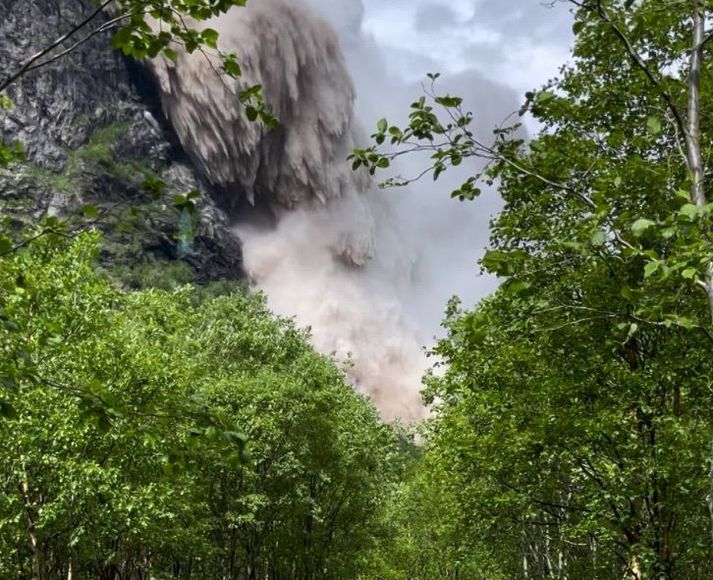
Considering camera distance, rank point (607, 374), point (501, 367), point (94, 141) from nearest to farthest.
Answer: point (607, 374) → point (501, 367) → point (94, 141)

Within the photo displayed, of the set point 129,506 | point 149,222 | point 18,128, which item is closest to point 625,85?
point 129,506

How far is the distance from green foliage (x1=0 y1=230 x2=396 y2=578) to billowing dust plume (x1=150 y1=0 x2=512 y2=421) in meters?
79.3

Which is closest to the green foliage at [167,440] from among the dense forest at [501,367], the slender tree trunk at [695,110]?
the dense forest at [501,367]

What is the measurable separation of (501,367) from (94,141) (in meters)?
112

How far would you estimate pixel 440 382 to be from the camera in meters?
24.5

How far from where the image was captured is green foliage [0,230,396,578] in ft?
53.3

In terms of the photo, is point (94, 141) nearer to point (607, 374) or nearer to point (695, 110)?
point (607, 374)

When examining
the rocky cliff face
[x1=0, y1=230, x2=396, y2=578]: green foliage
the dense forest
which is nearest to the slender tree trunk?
the dense forest

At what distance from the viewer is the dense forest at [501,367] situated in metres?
4.18

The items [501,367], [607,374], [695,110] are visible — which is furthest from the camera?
[501,367]

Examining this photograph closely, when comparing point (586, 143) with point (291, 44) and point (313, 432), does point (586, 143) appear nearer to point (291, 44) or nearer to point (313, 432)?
point (313, 432)

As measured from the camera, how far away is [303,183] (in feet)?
393

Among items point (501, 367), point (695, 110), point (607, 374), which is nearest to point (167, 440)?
point (501, 367)

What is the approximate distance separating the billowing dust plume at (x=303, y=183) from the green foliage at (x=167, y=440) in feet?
260
